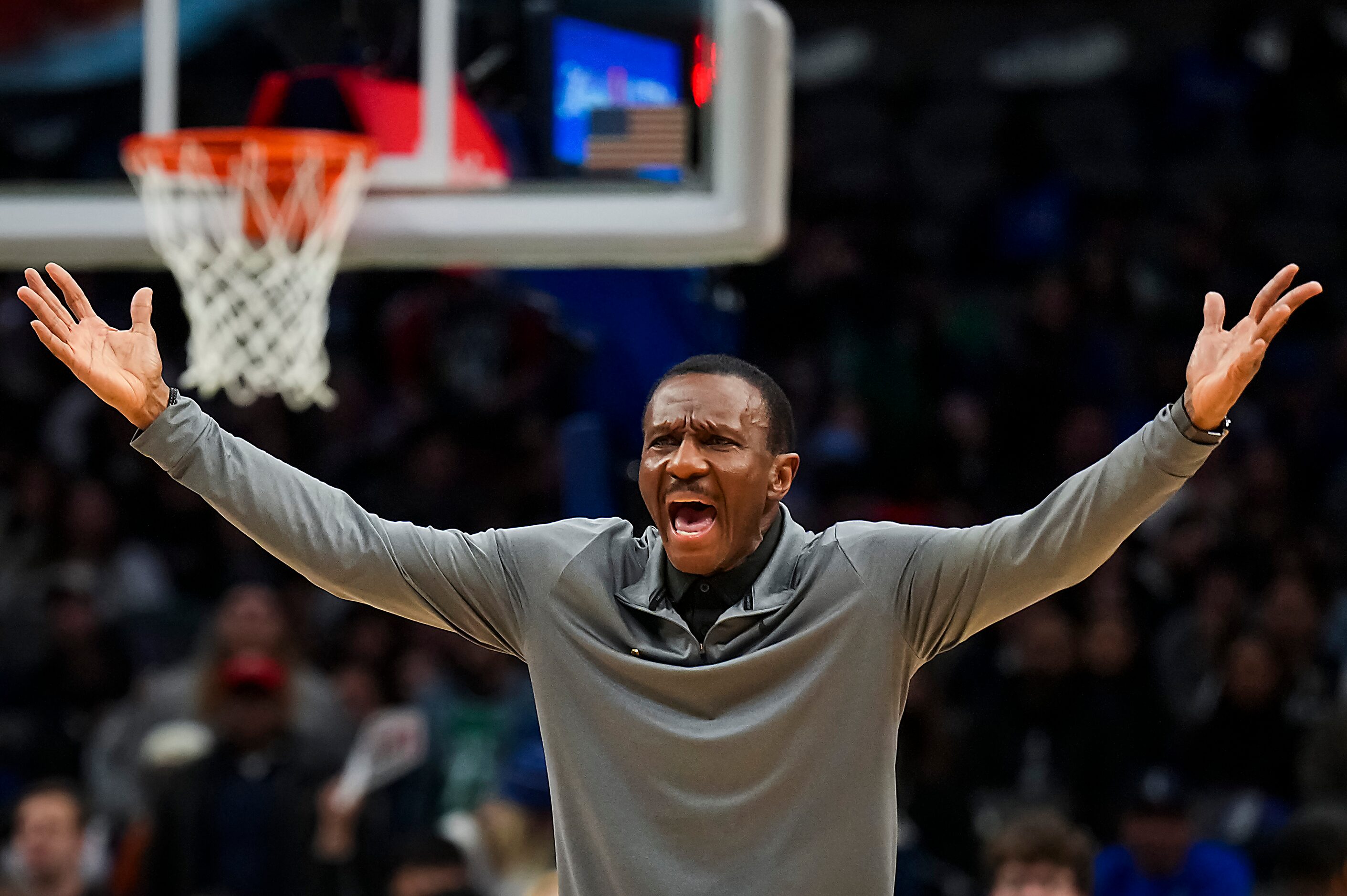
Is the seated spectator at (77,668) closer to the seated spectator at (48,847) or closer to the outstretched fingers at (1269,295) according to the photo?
the seated spectator at (48,847)

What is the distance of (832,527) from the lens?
3.25 metres

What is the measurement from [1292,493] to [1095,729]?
2385 millimetres

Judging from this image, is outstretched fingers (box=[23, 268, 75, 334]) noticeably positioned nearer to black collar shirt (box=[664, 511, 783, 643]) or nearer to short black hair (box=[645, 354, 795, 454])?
short black hair (box=[645, 354, 795, 454])

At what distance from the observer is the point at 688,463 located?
310 centimetres

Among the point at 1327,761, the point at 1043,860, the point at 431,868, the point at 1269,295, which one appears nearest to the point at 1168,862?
the point at 1327,761

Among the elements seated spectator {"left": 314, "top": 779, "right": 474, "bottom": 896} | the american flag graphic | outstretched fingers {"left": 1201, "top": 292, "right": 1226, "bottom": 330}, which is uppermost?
the american flag graphic

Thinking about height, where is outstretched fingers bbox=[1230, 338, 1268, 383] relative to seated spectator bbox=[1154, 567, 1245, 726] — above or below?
above

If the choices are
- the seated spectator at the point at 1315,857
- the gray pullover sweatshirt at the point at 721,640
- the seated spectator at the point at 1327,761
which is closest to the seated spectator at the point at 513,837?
the seated spectator at the point at 1315,857

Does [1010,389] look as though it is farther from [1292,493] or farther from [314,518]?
[314,518]

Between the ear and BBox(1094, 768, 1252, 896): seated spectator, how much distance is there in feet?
11.4

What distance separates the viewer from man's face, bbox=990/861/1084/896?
5266 millimetres

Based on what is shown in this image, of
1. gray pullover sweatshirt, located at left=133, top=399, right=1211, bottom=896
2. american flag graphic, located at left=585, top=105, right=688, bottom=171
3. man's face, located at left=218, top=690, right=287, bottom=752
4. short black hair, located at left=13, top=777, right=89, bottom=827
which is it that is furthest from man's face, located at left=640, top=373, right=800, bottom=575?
short black hair, located at left=13, top=777, right=89, bottom=827

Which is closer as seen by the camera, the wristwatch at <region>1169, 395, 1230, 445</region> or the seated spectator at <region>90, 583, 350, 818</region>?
the wristwatch at <region>1169, 395, 1230, 445</region>

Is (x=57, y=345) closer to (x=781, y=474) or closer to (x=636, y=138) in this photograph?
(x=781, y=474)
